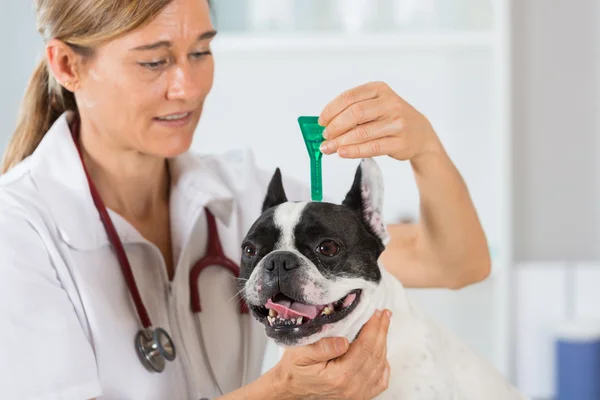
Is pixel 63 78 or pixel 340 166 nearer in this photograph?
pixel 63 78

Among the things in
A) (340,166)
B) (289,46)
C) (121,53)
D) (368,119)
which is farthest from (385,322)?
(289,46)

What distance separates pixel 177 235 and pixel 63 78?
319mm

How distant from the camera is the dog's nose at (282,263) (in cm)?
94

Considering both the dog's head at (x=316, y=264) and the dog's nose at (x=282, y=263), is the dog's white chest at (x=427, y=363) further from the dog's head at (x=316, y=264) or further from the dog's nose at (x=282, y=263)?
the dog's nose at (x=282, y=263)

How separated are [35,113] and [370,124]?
677 mm

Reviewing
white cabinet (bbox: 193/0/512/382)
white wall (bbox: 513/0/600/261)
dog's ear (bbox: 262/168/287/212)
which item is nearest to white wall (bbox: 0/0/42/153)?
white cabinet (bbox: 193/0/512/382)

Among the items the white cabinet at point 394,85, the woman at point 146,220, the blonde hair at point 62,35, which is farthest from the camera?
the white cabinet at point 394,85

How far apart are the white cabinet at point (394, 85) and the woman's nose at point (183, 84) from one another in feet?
4.05

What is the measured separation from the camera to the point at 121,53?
1.22 metres

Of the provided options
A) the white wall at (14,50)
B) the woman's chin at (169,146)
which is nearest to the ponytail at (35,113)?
the woman's chin at (169,146)

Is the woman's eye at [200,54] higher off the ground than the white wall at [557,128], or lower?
higher

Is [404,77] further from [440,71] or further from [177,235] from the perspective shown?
[177,235]

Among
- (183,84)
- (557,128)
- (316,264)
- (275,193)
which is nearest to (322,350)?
(316,264)

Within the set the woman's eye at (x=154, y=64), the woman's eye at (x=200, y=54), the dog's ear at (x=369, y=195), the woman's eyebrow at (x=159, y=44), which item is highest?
the woman's eyebrow at (x=159, y=44)
